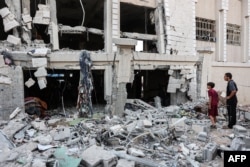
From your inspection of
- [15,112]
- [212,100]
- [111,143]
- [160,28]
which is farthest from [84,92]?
[160,28]

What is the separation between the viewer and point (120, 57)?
9.78m

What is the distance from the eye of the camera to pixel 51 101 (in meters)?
14.5

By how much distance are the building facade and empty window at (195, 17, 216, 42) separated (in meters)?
0.06

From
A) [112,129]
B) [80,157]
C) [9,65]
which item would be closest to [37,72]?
[9,65]

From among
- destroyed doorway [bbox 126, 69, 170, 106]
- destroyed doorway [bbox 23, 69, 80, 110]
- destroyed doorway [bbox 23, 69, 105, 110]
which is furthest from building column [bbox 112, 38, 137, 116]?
destroyed doorway [bbox 126, 69, 170, 106]

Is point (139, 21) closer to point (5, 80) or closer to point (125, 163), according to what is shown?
point (5, 80)

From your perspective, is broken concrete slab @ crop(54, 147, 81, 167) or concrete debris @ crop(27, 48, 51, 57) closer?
broken concrete slab @ crop(54, 147, 81, 167)

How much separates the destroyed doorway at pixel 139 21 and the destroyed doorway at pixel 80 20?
1.28 meters

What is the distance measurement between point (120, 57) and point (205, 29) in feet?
27.9

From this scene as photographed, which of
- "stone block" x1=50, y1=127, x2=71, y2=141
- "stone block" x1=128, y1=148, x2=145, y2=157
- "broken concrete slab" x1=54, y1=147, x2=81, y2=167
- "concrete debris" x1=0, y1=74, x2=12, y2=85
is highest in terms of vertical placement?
"concrete debris" x1=0, y1=74, x2=12, y2=85

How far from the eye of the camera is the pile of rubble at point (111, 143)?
5453 mm

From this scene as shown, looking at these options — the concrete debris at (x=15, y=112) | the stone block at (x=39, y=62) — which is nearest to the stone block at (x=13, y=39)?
the stone block at (x=39, y=62)

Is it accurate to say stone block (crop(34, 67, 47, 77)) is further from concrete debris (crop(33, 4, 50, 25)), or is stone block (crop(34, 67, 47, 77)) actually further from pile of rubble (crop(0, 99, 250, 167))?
concrete debris (crop(33, 4, 50, 25))

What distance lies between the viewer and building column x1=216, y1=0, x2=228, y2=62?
16547 millimetres
